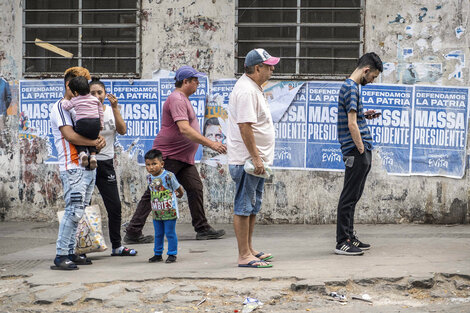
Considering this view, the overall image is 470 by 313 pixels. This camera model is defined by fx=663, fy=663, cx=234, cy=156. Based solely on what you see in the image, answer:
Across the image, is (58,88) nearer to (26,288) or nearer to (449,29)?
(26,288)

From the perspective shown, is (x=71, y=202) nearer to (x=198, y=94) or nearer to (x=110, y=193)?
(x=110, y=193)

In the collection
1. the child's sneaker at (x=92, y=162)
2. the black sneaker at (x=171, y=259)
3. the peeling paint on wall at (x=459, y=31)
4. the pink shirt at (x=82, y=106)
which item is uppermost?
the peeling paint on wall at (x=459, y=31)

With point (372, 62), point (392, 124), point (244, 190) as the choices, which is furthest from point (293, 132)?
point (244, 190)

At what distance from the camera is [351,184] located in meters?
6.00

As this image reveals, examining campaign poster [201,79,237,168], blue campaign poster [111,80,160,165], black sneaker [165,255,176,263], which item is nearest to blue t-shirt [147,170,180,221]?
black sneaker [165,255,176,263]

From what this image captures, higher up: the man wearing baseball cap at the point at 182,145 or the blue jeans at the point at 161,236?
the man wearing baseball cap at the point at 182,145

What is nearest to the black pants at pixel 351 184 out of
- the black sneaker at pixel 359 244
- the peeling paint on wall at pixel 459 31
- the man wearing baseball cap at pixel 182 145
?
the black sneaker at pixel 359 244

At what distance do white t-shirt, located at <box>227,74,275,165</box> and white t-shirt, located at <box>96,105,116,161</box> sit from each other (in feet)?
4.53

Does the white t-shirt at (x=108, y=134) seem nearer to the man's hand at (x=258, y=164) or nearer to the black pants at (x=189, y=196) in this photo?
the black pants at (x=189, y=196)

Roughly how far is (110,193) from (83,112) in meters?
0.99

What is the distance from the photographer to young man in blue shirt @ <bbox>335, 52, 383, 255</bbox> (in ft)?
19.2

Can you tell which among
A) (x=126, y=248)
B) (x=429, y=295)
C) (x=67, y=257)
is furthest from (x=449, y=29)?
(x=67, y=257)

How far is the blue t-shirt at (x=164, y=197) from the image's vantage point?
5746 millimetres

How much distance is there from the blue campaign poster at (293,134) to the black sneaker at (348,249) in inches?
78.7
